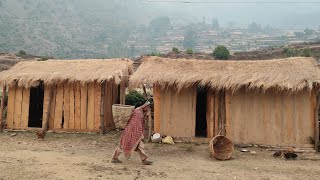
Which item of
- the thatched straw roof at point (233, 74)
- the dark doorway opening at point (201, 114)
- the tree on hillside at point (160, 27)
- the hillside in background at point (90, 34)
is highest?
the tree on hillside at point (160, 27)

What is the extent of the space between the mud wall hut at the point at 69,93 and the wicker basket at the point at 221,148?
412 cm

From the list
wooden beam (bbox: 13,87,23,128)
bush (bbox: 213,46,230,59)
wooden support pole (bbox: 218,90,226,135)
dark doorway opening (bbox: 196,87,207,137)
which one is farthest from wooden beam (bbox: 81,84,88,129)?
bush (bbox: 213,46,230,59)

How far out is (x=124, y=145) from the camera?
851 cm

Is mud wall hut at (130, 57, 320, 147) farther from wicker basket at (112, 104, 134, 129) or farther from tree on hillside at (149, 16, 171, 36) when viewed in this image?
tree on hillside at (149, 16, 171, 36)

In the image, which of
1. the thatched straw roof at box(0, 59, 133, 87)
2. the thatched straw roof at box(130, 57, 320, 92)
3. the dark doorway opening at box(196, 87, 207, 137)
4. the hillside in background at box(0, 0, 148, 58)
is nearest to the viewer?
the thatched straw roof at box(130, 57, 320, 92)

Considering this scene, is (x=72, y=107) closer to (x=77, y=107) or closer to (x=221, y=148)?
(x=77, y=107)


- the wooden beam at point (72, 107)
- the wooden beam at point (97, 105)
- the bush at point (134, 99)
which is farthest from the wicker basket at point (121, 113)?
the bush at point (134, 99)

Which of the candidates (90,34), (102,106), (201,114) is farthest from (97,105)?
(90,34)

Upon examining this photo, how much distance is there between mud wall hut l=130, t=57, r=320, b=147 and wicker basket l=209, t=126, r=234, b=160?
4.22ft

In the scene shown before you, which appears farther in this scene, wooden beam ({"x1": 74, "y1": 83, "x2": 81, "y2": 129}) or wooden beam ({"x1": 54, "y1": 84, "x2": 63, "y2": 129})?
wooden beam ({"x1": 54, "y1": 84, "x2": 63, "y2": 129})

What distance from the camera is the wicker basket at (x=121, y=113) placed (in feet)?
40.9

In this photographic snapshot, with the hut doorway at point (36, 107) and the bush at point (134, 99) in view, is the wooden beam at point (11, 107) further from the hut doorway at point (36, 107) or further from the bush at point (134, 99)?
the bush at point (134, 99)

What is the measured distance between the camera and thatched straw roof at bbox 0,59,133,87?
12289 millimetres

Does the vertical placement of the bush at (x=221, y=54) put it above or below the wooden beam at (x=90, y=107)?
above
